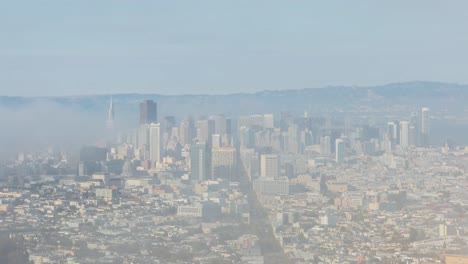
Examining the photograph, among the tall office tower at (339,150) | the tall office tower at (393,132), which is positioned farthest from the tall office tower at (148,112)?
the tall office tower at (393,132)

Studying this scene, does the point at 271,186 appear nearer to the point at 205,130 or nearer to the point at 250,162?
the point at 250,162

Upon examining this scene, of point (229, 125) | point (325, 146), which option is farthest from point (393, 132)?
point (229, 125)

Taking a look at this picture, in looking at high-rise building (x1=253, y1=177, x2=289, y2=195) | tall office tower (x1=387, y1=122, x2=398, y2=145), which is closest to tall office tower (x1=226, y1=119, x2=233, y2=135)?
tall office tower (x1=387, y1=122, x2=398, y2=145)

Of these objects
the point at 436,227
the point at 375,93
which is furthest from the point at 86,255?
the point at 375,93

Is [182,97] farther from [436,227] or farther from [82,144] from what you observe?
[436,227]

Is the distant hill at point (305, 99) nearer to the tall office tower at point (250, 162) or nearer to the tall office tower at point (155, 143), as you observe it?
the tall office tower at point (155, 143)
